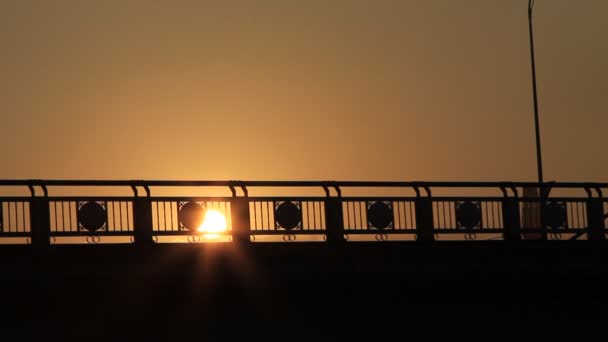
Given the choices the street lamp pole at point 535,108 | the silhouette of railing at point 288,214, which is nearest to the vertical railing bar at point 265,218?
the silhouette of railing at point 288,214

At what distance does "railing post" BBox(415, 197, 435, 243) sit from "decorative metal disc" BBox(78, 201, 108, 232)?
23.1 ft

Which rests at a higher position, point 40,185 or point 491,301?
point 40,185

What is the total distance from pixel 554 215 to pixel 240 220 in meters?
9.46

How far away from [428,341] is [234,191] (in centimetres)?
463

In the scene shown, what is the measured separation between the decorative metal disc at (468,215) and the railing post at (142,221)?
25.1 ft

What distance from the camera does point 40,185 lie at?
104 ft

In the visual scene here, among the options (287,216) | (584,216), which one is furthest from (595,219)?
(287,216)

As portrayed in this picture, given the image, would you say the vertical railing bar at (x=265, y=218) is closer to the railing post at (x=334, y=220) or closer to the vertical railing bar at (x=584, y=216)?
the railing post at (x=334, y=220)

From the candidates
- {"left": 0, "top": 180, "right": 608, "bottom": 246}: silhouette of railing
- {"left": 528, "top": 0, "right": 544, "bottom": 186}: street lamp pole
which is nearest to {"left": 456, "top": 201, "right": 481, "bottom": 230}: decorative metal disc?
{"left": 0, "top": 180, "right": 608, "bottom": 246}: silhouette of railing

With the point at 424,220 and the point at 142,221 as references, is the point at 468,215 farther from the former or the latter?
the point at 142,221

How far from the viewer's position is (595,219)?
40312 millimetres

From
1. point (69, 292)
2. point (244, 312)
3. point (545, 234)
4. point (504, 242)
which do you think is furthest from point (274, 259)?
point (545, 234)

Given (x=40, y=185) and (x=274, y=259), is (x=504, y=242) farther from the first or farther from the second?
(x=40, y=185)

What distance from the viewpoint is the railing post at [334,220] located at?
34281 millimetres
